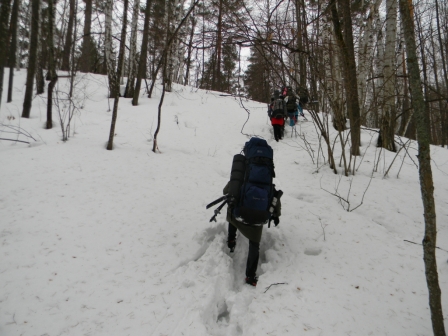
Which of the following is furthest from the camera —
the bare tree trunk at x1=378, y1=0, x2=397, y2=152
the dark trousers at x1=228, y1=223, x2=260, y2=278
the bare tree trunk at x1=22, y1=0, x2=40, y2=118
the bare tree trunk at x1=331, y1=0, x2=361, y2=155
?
the bare tree trunk at x1=22, y1=0, x2=40, y2=118

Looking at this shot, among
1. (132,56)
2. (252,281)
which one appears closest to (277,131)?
(252,281)

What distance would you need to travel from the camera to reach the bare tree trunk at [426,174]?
187 cm

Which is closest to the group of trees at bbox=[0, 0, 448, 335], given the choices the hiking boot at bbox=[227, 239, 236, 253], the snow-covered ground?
the snow-covered ground

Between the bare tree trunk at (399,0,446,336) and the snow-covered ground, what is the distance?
674 mm

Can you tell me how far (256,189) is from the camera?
2770 mm

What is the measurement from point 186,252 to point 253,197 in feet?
4.32

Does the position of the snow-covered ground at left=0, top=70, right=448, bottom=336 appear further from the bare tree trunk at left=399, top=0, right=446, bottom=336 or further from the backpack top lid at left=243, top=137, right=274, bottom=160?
the backpack top lid at left=243, top=137, right=274, bottom=160

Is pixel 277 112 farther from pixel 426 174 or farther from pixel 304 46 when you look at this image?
pixel 426 174

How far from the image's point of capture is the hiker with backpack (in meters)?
Answer: 2.77

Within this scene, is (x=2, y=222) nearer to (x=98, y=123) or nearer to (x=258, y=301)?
(x=258, y=301)

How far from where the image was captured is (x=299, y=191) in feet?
16.5

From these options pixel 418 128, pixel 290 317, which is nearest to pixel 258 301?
pixel 290 317

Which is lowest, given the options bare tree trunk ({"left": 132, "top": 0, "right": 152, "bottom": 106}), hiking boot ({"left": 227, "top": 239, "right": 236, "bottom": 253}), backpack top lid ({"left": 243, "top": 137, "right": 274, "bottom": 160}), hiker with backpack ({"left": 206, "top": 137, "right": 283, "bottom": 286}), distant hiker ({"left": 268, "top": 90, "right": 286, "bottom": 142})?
hiking boot ({"left": 227, "top": 239, "right": 236, "bottom": 253})

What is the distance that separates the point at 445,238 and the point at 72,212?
18.8 feet
